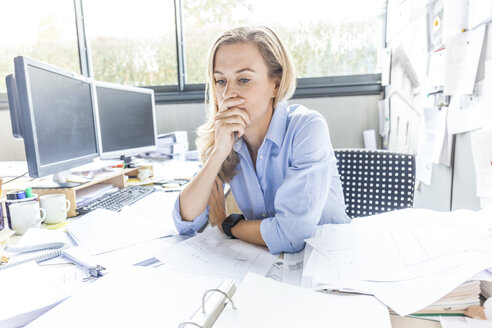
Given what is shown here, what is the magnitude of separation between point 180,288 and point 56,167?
0.77 meters

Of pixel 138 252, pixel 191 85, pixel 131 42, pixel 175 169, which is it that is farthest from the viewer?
pixel 131 42

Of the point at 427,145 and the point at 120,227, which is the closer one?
the point at 120,227

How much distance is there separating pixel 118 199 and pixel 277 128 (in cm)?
71

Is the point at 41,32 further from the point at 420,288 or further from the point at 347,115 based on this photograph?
the point at 420,288

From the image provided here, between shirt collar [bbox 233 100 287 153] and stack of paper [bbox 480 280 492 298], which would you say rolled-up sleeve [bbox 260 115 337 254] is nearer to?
shirt collar [bbox 233 100 287 153]

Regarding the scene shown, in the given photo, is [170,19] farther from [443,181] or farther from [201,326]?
[201,326]

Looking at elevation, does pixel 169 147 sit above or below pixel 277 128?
below

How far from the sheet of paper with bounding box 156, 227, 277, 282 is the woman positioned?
Answer: 47 mm

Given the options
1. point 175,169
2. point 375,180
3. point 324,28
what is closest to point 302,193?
A: point 375,180

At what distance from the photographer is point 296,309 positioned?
461 millimetres

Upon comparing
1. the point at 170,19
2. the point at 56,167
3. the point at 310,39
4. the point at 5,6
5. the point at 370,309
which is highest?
the point at 5,6

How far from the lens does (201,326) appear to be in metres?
0.40

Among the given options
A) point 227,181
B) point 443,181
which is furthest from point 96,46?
point 443,181

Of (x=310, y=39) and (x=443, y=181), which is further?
(x=310, y=39)
